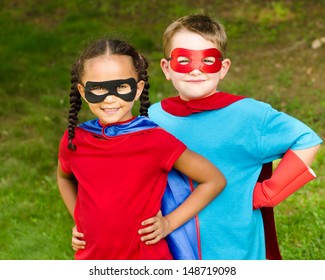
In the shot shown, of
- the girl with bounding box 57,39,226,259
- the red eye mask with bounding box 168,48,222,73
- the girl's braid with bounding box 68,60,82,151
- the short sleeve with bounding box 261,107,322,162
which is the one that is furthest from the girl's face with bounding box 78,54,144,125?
the short sleeve with bounding box 261,107,322,162

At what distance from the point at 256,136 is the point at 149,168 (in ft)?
1.61

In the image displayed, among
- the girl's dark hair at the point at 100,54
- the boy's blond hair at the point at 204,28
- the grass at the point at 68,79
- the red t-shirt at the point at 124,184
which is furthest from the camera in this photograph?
the grass at the point at 68,79

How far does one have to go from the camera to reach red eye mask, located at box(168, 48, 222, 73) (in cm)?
269

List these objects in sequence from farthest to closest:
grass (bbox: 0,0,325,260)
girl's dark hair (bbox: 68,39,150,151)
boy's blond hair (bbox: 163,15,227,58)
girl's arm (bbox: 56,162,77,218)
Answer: grass (bbox: 0,0,325,260) → girl's arm (bbox: 56,162,77,218) → boy's blond hair (bbox: 163,15,227,58) → girl's dark hair (bbox: 68,39,150,151)

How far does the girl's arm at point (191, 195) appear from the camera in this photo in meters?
2.52

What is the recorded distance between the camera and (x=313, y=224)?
4.48 meters

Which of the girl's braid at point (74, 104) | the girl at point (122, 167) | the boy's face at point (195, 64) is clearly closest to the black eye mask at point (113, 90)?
the girl at point (122, 167)

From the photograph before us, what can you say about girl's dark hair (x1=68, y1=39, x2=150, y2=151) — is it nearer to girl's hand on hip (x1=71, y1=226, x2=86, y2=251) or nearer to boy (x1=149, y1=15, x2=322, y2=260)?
boy (x1=149, y1=15, x2=322, y2=260)

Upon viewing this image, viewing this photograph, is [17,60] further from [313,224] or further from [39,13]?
[313,224]

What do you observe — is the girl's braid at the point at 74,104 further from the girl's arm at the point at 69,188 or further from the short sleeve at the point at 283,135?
→ the short sleeve at the point at 283,135

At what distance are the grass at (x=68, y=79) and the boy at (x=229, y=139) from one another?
113 cm

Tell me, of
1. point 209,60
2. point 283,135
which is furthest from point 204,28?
point 283,135

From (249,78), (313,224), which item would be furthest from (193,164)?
(249,78)

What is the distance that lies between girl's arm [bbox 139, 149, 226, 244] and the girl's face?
307 millimetres
